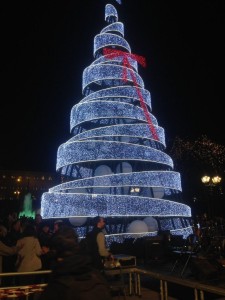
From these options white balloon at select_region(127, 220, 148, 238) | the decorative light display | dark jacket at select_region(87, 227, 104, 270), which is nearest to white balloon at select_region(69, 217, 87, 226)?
the decorative light display

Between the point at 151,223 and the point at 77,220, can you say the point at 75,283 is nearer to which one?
the point at 77,220

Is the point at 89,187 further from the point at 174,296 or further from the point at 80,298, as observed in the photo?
the point at 80,298

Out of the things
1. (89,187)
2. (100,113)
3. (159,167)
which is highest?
(100,113)

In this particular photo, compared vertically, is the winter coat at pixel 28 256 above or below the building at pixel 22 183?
below

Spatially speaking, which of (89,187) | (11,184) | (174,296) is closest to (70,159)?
(89,187)

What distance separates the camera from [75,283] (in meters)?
2.62

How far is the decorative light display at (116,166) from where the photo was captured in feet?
58.0

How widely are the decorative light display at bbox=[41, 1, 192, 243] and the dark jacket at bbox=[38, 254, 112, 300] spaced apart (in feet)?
Answer: 48.4

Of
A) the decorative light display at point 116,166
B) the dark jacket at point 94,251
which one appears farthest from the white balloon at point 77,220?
the dark jacket at point 94,251

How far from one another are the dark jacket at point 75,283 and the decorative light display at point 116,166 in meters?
14.8

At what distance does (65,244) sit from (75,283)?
40 cm

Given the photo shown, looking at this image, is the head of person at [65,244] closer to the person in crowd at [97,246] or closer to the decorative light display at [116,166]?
the person in crowd at [97,246]

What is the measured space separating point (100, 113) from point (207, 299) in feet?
44.8

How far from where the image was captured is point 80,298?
2.59 m
